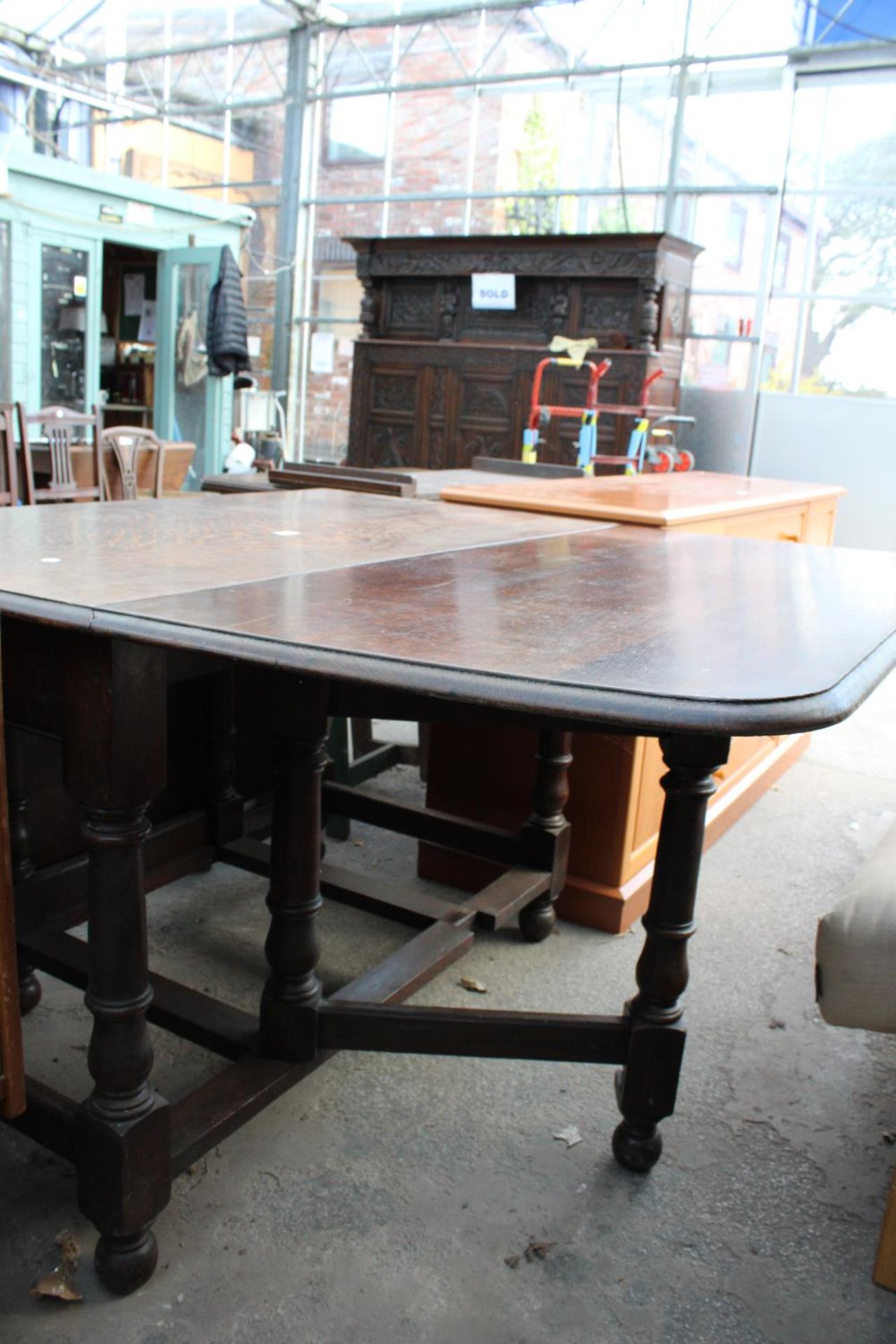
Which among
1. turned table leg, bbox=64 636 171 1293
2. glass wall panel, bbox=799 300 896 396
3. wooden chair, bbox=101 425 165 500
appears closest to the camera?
turned table leg, bbox=64 636 171 1293

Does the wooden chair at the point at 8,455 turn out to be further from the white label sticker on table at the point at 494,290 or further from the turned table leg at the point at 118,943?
the white label sticker on table at the point at 494,290

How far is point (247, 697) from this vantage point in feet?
8.96

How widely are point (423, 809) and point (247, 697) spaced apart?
545 millimetres

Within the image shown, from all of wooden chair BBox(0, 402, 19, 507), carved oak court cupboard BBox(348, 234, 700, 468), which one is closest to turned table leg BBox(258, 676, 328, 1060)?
wooden chair BBox(0, 402, 19, 507)

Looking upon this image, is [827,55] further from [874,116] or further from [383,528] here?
[383,528]

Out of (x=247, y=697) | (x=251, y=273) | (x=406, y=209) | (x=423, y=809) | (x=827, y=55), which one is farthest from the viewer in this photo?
(x=251, y=273)

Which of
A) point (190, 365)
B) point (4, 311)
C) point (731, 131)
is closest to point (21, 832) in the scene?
point (4, 311)

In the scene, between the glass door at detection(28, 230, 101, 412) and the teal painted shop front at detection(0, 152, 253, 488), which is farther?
the glass door at detection(28, 230, 101, 412)

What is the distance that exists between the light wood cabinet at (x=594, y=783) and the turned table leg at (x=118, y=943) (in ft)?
4.33

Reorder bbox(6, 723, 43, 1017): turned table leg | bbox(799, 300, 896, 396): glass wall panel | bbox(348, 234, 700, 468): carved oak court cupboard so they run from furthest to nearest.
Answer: bbox(799, 300, 896, 396): glass wall panel, bbox(348, 234, 700, 468): carved oak court cupboard, bbox(6, 723, 43, 1017): turned table leg

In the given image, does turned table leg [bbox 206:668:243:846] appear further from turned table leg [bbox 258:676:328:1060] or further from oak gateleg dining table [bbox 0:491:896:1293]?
turned table leg [bbox 258:676:328:1060]

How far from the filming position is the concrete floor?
1.43 meters

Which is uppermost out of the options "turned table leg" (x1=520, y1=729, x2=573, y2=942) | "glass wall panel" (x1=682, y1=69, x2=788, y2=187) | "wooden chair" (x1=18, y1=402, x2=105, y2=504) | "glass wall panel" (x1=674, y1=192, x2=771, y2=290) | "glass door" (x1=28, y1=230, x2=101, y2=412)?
"glass wall panel" (x1=682, y1=69, x2=788, y2=187)

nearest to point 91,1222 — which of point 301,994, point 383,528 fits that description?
point 301,994
